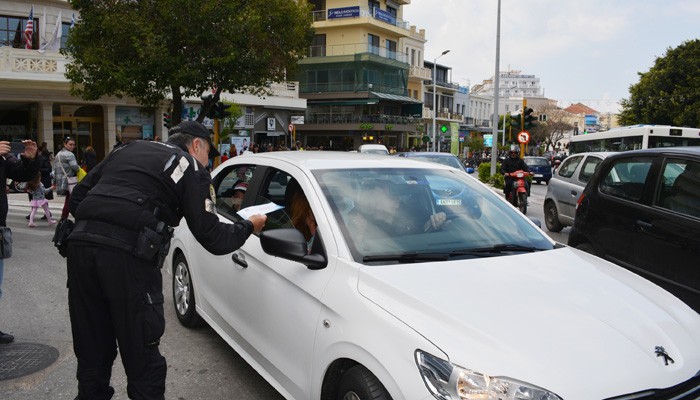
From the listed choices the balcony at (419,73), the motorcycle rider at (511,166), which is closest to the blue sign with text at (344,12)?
the balcony at (419,73)

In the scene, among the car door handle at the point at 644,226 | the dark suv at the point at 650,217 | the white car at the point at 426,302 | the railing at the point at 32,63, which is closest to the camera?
the white car at the point at 426,302

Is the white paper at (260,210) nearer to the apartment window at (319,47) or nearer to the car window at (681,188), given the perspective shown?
the car window at (681,188)

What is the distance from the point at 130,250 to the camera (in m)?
2.62

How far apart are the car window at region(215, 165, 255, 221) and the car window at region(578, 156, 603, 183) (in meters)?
8.05

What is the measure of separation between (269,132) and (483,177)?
1781cm

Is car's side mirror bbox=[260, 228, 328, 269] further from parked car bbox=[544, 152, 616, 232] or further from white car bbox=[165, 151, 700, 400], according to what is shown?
parked car bbox=[544, 152, 616, 232]

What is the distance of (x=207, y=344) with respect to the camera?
4645mm

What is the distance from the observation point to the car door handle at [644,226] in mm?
4828

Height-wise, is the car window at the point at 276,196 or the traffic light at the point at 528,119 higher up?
the traffic light at the point at 528,119

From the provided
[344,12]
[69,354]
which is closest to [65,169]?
[69,354]

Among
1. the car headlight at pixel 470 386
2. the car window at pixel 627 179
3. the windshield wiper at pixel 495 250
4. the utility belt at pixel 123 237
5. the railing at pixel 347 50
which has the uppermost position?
the railing at pixel 347 50

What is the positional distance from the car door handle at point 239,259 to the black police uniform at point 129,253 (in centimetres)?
78

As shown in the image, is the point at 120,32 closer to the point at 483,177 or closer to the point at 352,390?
the point at 483,177

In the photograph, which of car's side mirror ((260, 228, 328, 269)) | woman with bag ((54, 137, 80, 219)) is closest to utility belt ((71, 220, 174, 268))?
car's side mirror ((260, 228, 328, 269))
